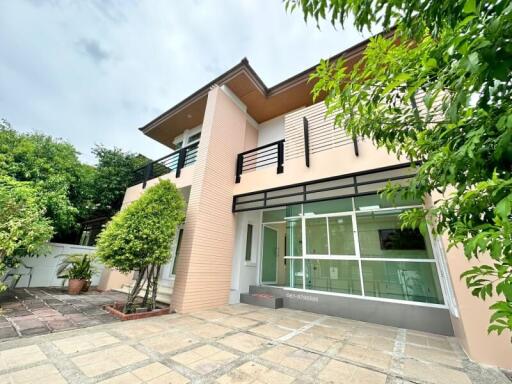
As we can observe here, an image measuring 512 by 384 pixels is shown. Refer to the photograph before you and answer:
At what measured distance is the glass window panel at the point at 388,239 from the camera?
447 cm

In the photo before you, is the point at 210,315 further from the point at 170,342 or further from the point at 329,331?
the point at 329,331

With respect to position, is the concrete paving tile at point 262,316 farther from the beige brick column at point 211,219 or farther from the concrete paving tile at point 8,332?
the concrete paving tile at point 8,332

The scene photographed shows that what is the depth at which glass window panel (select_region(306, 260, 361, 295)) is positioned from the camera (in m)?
4.92

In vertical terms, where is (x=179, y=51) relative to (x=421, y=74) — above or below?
above

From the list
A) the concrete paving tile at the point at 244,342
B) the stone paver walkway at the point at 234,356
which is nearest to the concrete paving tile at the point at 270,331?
the stone paver walkway at the point at 234,356

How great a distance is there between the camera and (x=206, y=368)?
229 cm

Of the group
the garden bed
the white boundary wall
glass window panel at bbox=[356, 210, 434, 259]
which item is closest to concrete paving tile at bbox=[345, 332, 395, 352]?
glass window panel at bbox=[356, 210, 434, 259]

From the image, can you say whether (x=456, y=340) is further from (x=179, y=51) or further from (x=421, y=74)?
(x=179, y=51)

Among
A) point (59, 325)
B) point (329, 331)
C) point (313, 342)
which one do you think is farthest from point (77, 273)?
point (329, 331)

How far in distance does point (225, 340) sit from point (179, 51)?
8.11m

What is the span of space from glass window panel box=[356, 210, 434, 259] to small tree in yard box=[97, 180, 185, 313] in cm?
456

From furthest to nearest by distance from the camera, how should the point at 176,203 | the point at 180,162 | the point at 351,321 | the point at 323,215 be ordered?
the point at 180,162 → the point at 323,215 → the point at 176,203 → the point at 351,321

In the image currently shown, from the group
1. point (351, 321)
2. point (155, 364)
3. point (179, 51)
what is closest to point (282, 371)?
point (155, 364)

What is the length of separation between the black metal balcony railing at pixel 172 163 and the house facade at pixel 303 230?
54 millimetres
